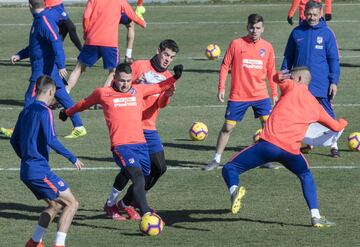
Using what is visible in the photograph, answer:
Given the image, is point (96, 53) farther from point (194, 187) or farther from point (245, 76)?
point (194, 187)

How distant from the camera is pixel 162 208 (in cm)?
1392

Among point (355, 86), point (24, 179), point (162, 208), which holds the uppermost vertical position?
point (24, 179)

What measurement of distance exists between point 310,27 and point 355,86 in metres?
7.27

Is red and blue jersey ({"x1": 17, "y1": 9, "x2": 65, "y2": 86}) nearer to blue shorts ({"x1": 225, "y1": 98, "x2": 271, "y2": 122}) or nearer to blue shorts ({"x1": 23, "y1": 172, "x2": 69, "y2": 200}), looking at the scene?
blue shorts ({"x1": 225, "y1": 98, "x2": 271, "y2": 122})

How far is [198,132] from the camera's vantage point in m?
18.4

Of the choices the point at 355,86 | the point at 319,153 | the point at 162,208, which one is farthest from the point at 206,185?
the point at 355,86

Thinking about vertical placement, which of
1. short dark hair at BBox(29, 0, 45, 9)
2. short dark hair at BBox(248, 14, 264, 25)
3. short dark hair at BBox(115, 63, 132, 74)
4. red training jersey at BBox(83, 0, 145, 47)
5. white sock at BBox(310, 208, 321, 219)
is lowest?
red training jersey at BBox(83, 0, 145, 47)

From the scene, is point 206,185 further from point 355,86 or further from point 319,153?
point 355,86

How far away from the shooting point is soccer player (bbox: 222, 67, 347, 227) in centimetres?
1270

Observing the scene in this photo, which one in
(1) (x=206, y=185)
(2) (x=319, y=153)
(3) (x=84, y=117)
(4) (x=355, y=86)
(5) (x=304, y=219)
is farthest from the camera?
(4) (x=355, y=86)

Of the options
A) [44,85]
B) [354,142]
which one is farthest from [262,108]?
[44,85]

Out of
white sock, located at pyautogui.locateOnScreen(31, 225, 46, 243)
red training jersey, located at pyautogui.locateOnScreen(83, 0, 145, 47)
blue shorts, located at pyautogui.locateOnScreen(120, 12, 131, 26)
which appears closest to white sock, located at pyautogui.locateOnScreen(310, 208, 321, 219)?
white sock, located at pyautogui.locateOnScreen(31, 225, 46, 243)

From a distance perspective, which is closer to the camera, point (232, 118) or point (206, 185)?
point (206, 185)

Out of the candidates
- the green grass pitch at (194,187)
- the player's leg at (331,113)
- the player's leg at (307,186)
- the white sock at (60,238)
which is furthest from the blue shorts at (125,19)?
the white sock at (60,238)
